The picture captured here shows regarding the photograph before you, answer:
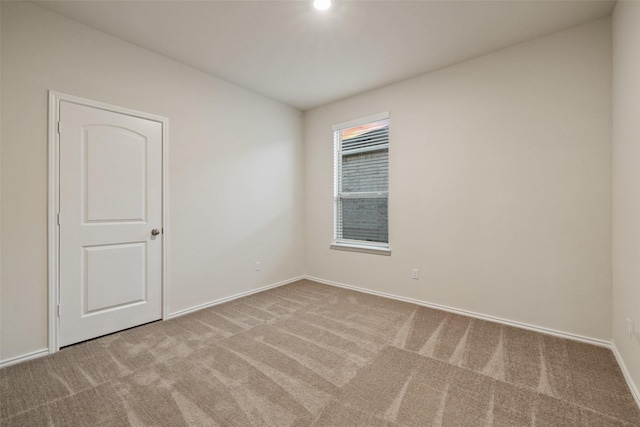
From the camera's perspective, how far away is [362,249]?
3918 millimetres

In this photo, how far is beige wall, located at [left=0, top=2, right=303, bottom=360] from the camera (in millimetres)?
2109

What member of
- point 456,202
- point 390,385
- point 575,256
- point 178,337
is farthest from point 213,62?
point 575,256

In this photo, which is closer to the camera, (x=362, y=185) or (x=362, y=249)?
(x=362, y=249)

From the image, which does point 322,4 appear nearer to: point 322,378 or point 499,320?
point 322,378

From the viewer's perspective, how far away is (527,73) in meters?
2.67

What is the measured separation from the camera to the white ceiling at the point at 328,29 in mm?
2215

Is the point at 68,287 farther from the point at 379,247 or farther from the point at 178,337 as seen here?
the point at 379,247

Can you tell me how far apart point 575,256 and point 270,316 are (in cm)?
293

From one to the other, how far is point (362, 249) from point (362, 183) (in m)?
0.94

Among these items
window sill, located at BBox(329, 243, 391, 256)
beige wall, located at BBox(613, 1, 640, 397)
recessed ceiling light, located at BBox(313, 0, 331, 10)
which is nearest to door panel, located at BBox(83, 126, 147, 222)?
recessed ceiling light, located at BBox(313, 0, 331, 10)

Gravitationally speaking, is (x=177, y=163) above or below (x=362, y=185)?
above

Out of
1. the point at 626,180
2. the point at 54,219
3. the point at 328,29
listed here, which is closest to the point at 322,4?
the point at 328,29

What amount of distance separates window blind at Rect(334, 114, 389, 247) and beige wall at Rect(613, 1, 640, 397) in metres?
2.10

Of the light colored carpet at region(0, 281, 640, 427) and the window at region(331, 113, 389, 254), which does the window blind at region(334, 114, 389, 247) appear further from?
the light colored carpet at region(0, 281, 640, 427)
